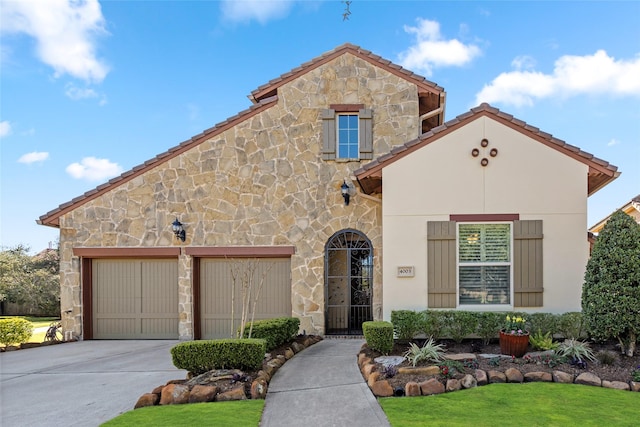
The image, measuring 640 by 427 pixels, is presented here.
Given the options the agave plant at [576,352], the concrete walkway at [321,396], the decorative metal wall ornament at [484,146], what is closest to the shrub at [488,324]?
the agave plant at [576,352]

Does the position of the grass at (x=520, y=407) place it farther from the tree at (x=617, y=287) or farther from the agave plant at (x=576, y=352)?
the tree at (x=617, y=287)

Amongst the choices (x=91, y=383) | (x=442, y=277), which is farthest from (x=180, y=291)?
(x=442, y=277)

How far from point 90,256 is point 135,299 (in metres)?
1.83

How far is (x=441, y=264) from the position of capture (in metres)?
8.77

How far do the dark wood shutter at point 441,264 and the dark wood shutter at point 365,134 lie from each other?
3.31 metres

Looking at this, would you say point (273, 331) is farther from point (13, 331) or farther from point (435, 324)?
point (13, 331)

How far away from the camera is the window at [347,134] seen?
11328 mm

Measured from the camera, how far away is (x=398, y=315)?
8.31 m

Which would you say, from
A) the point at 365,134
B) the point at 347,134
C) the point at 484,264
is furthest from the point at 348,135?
the point at 484,264

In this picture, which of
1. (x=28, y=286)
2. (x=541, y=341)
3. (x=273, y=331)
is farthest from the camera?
(x=28, y=286)

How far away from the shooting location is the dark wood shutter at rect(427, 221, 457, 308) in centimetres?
873

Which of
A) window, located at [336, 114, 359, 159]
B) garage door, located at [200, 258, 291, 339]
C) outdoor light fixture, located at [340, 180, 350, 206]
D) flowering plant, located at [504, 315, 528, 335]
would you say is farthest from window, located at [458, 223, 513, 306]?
garage door, located at [200, 258, 291, 339]

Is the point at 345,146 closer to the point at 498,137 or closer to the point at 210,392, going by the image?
the point at 498,137

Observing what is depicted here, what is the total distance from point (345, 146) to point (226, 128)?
3575mm
